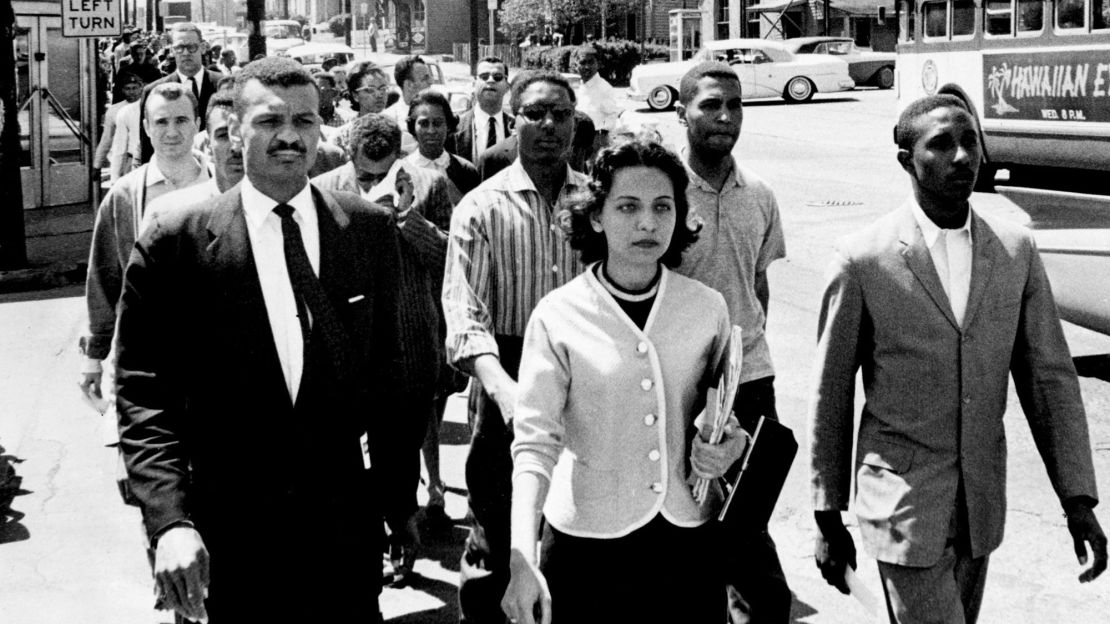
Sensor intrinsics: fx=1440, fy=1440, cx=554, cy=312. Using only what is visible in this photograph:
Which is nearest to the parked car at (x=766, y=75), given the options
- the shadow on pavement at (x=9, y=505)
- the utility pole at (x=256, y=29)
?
the utility pole at (x=256, y=29)

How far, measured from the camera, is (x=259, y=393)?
338 centimetres

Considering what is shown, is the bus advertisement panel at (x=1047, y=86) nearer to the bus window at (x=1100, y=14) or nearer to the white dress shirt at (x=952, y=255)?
the bus window at (x=1100, y=14)

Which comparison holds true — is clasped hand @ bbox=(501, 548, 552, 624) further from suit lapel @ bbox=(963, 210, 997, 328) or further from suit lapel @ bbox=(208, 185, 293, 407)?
suit lapel @ bbox=(963, 210, 997, 328)

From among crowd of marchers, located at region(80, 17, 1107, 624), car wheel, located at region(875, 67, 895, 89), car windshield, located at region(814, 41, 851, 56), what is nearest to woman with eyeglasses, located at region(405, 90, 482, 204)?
crowd of marchers, located at region(80, 17, 1107, 624)

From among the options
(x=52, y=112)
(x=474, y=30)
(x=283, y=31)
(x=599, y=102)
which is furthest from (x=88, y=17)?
(x=283, y=31)

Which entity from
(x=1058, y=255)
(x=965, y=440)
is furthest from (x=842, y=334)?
(x=1058, y=255)

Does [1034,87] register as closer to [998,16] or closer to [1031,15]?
[1031,15]

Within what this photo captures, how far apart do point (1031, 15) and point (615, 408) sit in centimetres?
1624

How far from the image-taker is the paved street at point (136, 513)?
5.70m

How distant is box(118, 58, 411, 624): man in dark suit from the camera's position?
3.38m

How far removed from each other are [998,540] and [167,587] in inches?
83.0

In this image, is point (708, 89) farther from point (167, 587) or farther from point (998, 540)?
point (167, 587)

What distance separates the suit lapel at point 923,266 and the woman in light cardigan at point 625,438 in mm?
601

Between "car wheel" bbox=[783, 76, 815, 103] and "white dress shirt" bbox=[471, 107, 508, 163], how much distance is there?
95.4 ft
